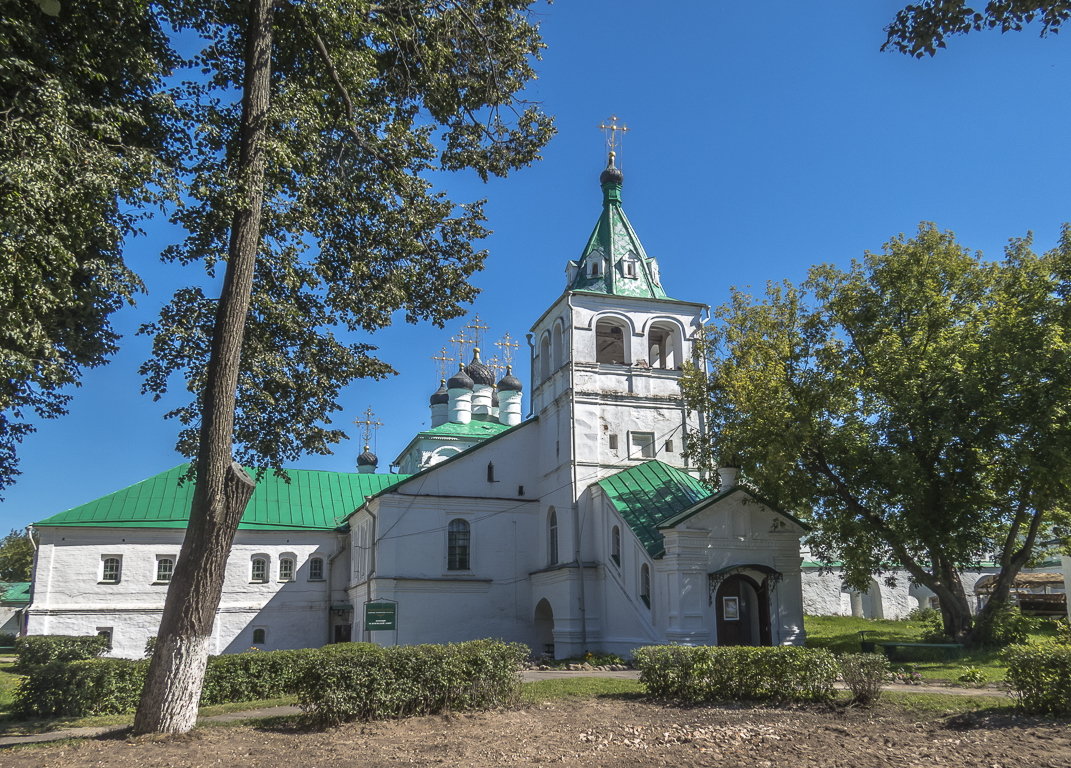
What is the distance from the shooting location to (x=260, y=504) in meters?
→ 33.2

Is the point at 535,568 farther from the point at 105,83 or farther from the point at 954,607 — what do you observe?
the point at 105,83

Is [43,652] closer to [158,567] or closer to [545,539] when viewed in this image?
[158,567]

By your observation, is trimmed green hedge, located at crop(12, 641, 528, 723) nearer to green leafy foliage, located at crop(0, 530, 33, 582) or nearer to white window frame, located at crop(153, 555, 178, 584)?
white window frame, located at crop(153, 555, 178, 584)

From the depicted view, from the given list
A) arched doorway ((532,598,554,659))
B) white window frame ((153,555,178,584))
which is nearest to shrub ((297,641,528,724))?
arched doorway ((532,598,554,659))

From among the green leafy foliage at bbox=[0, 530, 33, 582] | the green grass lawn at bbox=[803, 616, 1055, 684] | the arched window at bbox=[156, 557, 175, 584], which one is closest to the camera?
the green grass lawn at bbox=[803, 616, 1055, 684]

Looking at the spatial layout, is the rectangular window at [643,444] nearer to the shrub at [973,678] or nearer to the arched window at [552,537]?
the arched window at [552,537]

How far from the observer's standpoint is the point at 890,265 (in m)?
20.2

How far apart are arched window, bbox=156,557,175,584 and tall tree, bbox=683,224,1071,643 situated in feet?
69.0

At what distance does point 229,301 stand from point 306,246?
2.33m

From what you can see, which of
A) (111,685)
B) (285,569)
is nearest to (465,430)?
(285,569)

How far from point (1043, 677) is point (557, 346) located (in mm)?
19122

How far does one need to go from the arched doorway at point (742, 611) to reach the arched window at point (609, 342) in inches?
346

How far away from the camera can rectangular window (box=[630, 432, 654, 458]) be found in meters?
25.9

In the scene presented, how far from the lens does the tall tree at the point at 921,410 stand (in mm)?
16922
